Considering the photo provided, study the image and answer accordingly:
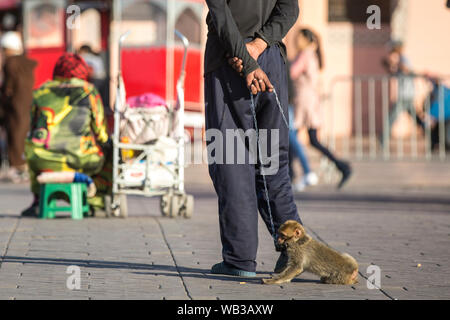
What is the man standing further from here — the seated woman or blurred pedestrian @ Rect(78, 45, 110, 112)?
blurred pedestrian @ Rect(78, 45, 110, 112)

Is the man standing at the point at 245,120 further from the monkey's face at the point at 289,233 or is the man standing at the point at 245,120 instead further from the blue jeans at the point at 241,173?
the monkey's face at the point at 289,233

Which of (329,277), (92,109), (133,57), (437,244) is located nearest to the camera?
(329,277)

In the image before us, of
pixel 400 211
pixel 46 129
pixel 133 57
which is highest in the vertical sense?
pixel 133 57

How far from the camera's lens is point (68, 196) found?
897 cm

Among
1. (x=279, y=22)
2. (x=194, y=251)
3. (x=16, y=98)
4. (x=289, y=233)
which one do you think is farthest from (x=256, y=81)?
(x=16, y=98)

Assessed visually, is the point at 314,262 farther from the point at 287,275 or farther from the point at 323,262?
the point at 287,275

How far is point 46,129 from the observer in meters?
8.96

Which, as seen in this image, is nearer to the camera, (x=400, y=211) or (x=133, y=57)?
(x=400, y=211)

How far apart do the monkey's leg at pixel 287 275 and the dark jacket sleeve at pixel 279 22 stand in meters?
1.26

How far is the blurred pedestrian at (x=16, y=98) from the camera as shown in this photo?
563 inches

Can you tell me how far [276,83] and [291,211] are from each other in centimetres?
72

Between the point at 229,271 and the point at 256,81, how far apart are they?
1.07m

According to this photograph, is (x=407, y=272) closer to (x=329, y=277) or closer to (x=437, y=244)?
(x=329, y=277)

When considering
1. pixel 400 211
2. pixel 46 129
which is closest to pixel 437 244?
pixel 400 211
